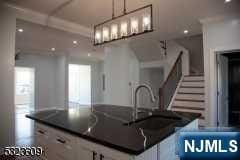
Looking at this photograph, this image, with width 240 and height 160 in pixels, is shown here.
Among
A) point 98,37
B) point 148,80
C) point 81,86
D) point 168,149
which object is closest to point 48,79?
point 81,86

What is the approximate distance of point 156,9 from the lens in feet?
12.2

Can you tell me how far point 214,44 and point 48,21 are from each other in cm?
394

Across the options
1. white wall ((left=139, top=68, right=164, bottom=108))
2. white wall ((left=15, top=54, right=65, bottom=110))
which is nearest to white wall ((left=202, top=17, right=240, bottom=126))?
white wall ((left=139, top=68, right=164, bottom=108))

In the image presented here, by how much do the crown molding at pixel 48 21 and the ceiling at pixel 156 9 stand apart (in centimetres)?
15

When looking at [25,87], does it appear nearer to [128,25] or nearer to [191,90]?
[191,90]

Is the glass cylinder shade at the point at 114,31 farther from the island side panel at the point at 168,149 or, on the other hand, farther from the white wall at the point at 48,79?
the white wall at the point at 48,79

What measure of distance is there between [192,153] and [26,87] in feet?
32.8

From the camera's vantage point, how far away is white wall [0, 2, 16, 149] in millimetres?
3262

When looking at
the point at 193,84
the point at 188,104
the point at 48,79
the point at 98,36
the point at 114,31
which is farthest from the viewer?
the point at 48,79

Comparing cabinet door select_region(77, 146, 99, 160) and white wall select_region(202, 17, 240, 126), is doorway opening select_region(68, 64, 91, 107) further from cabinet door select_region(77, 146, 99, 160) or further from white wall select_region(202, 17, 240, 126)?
cabinet door select_region(77, 146, 99, 160)

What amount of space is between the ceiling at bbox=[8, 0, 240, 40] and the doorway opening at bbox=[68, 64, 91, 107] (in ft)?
23.7

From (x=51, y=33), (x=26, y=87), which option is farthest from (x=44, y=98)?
(x=51, y=33)

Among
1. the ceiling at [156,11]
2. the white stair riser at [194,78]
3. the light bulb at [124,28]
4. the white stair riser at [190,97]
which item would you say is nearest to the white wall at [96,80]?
the ceiling at [156,11]

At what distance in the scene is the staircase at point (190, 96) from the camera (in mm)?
5128
